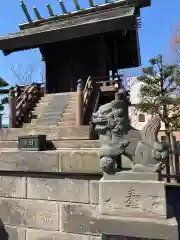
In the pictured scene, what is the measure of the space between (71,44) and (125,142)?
36.8 feet

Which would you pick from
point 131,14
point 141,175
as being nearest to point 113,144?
point 141,175

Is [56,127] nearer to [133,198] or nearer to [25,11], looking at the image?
[133,198]

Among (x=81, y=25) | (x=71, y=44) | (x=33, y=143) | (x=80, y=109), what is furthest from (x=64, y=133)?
(x=71, y=44)

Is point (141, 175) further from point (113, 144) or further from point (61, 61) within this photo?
point (61, 61)

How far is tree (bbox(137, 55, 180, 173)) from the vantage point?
558 inches

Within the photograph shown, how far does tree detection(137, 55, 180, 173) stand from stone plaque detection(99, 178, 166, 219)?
37.7ft

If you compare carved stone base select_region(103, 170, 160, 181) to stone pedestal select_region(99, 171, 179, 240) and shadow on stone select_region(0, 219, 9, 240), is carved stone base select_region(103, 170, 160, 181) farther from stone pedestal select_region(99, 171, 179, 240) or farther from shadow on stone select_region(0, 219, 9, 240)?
shadow on stone select_region(0, 219, 9, 240)

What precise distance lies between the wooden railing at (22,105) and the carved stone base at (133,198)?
605 cm

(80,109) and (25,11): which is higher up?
(25,11)

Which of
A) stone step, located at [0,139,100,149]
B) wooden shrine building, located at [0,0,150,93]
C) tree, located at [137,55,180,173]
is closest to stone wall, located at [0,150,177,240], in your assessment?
stone step, located at [0,139,100,149]

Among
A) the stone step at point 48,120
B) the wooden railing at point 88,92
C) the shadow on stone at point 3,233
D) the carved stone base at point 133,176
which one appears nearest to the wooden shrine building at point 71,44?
the wooden railing at point 88,92

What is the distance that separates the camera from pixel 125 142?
10.2ft

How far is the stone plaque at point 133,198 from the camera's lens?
2930 millimetres

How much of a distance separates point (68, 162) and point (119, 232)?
4.70ft
